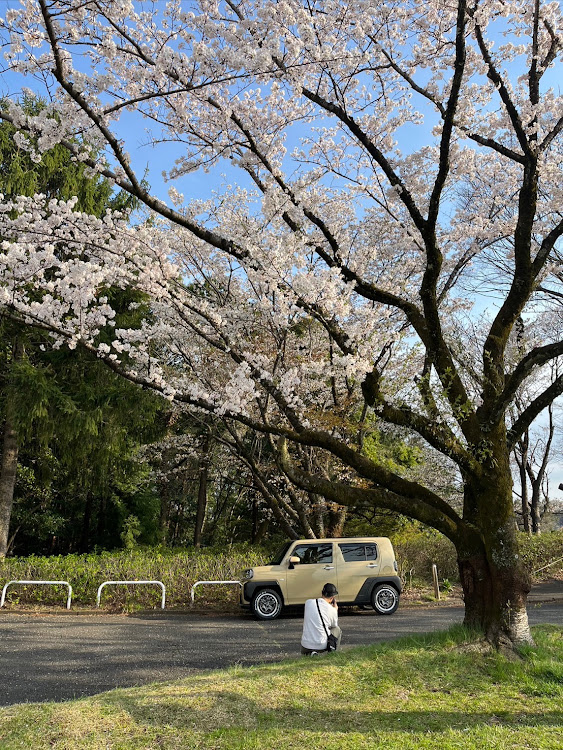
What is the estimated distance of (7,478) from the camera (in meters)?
12.7

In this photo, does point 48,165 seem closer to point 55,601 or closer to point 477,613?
point 55,601

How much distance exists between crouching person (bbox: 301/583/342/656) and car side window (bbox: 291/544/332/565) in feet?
15.0

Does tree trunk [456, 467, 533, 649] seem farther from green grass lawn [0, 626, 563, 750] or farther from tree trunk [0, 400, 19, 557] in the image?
tree trunk [0, 400, 19, 557]

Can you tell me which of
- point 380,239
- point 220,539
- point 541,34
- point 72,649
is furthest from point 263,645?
point 220,539

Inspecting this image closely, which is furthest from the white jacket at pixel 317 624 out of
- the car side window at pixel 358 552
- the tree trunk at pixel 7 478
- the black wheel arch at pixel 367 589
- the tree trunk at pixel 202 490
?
the tree trunk at pixel 202 490

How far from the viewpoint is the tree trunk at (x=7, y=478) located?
485 inches

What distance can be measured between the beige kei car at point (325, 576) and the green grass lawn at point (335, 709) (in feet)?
16.1

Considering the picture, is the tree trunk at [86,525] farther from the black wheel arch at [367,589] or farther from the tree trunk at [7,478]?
the black wheel arch at [367,589]

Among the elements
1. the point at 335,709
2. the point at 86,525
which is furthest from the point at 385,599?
the point at 86,525

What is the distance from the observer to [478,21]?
576 centimetres

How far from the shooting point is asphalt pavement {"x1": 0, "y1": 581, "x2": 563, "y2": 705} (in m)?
5.50

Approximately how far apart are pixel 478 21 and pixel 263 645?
8.09 metres

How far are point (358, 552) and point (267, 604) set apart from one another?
2046mm

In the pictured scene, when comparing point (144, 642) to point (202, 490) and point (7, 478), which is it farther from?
point (202, 490)
